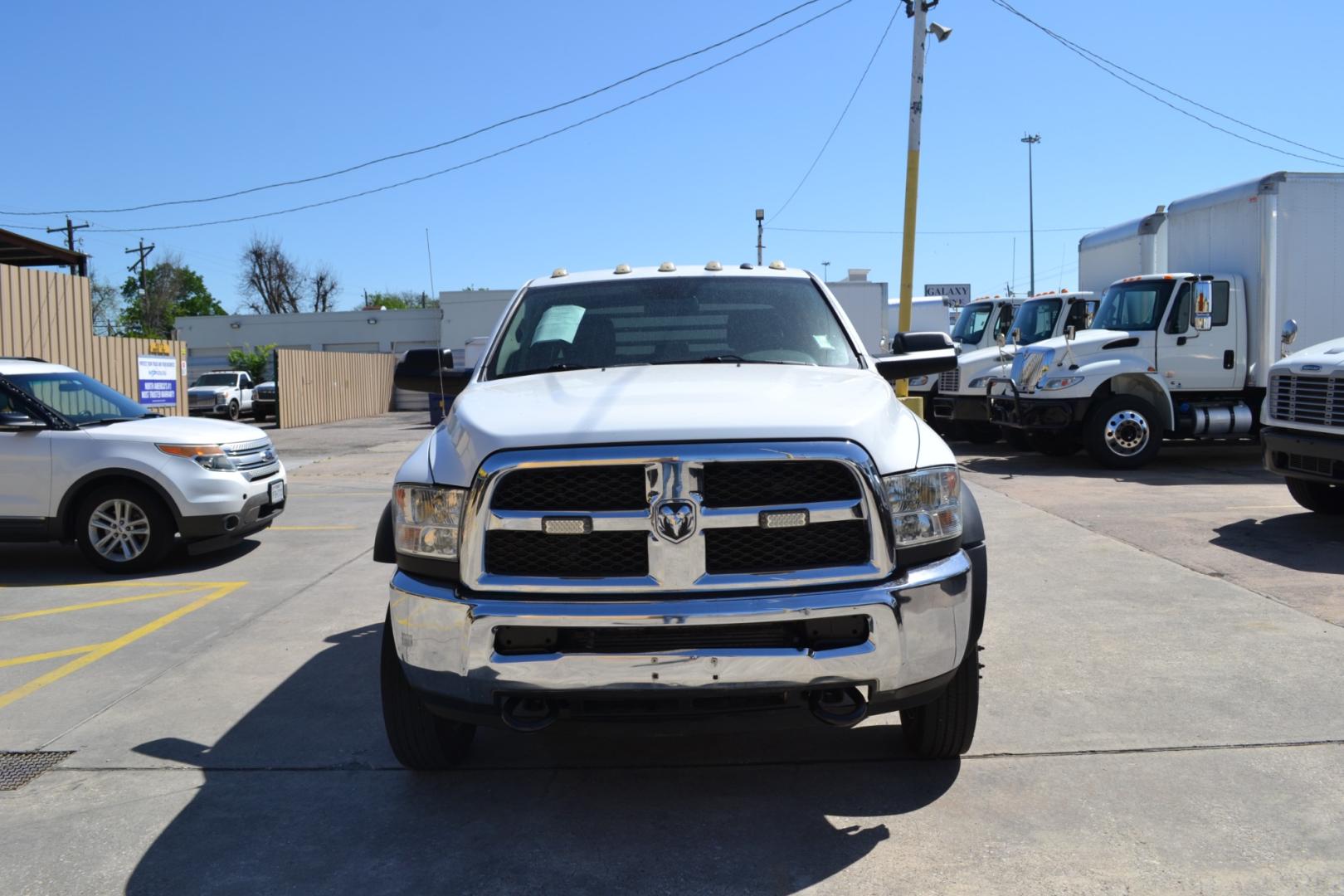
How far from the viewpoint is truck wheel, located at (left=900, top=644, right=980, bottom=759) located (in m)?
3.75

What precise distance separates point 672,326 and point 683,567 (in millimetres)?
1838

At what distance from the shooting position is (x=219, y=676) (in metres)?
5.39

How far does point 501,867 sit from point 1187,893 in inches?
77.4

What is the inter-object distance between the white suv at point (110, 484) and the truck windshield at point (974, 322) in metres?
15.3

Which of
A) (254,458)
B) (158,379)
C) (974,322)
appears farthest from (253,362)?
(254,458)

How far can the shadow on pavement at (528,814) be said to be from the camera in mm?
3217

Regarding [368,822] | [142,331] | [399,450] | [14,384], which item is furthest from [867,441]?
[142,331]

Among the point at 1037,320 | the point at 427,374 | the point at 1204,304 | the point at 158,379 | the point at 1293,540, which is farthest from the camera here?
the point at 158,379

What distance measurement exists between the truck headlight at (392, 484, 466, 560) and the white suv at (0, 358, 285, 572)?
545 centimetres

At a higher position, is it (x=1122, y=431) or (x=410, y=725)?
(x=1122, y=431)

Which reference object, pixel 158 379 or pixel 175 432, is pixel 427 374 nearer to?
pixel 175 432

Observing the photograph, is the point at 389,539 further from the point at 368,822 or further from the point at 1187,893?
the point at 1187,893

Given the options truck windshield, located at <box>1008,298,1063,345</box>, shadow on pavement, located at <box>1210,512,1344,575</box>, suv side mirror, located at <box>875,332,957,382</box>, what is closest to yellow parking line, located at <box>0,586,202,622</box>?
suv side mirror, located at <box>875,332,957,382</box>

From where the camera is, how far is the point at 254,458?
8844mm
